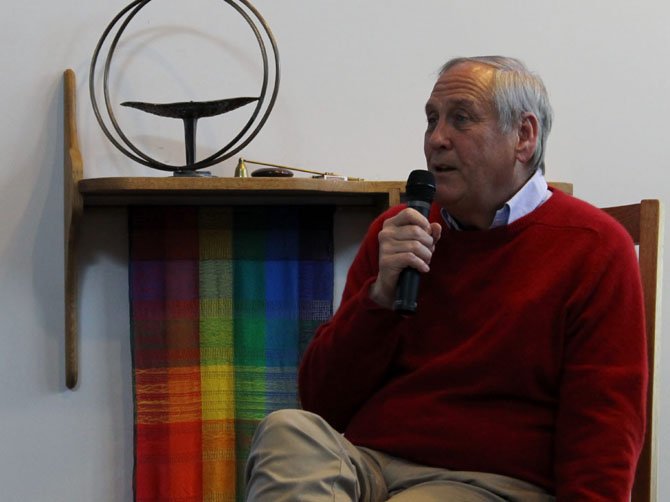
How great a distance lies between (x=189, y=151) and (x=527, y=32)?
0.84 metres

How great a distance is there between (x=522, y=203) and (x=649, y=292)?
10.3 inches

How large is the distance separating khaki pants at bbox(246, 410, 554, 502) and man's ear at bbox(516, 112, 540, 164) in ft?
1.60

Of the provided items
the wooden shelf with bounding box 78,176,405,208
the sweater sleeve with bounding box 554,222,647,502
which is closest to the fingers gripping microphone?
the sweater sleeve with bounding box 554,222,647,502

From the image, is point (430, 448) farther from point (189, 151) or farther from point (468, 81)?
point (189, 151)

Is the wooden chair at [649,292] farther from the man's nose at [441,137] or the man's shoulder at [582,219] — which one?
Result: the man's nose at [441,137]

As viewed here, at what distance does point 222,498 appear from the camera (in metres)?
1.90

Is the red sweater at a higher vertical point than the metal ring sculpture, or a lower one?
lower

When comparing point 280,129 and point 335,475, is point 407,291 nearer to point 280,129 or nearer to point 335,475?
point 335,475

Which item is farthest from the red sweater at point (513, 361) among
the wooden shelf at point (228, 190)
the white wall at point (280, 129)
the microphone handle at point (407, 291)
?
the white wall at point (280, 129)

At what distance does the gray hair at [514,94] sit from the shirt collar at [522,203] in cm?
5

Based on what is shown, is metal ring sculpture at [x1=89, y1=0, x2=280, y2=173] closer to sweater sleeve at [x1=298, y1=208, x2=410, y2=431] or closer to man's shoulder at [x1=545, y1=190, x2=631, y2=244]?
sweater sleeve at [x1=298, y1=208, x2=410, y2=431]

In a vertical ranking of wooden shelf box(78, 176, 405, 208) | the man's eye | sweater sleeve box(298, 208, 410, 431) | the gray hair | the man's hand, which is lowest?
sweater sleeve box(298, 208, 410, 431)

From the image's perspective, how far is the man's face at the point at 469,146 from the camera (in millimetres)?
1307

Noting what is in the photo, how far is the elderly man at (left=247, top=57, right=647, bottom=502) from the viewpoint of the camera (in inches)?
45.0
